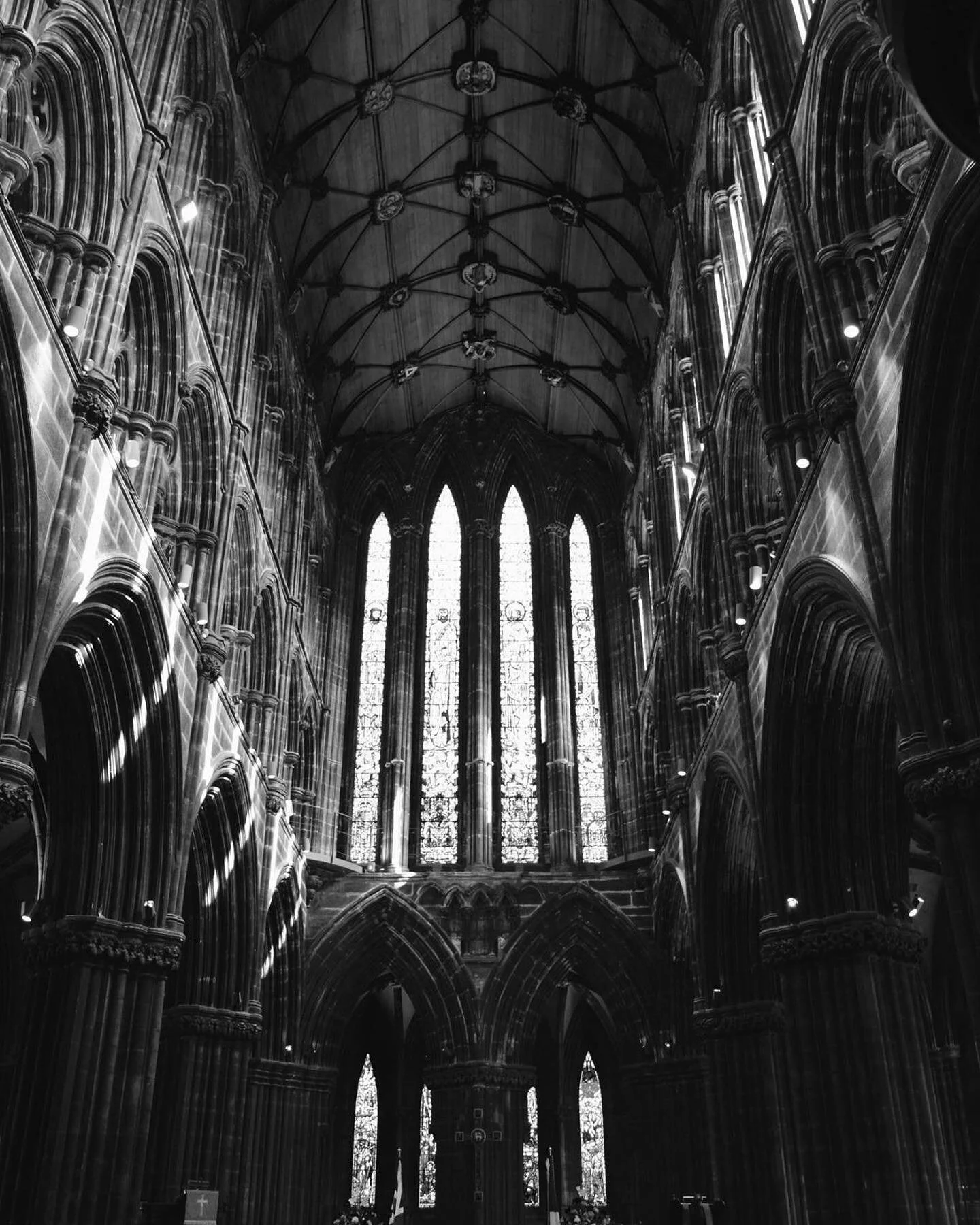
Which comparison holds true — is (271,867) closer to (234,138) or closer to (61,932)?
(61,932)

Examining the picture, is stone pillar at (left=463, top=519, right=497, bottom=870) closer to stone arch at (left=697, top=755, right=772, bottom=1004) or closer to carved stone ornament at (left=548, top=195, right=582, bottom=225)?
stone arch at (left=697, top=755, right=772, bottom=1004)

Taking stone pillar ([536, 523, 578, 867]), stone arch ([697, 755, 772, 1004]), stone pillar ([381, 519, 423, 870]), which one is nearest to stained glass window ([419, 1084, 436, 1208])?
stone pillar ([381, 519, 423, 870])

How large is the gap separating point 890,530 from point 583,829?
19430mm

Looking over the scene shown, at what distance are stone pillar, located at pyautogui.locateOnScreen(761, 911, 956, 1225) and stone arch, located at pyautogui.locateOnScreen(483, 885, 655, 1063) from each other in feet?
40.0

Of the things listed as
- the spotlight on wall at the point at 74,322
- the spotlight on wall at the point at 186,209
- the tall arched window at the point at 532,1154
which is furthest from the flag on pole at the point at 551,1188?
the spotlight on wall at the point at 74,322

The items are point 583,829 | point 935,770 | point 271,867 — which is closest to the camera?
point 935,770

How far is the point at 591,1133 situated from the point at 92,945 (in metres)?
23.0

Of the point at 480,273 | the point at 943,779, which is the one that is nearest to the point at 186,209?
the point at 480,273

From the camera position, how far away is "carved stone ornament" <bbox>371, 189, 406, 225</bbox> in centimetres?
2794

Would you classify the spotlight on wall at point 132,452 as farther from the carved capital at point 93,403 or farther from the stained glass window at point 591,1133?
the stained glass window at point 591,1133

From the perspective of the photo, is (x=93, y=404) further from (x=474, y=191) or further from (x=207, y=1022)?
(x=474, y=191)

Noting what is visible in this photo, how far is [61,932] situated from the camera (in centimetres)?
1451

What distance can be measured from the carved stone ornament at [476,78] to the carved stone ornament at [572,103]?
1.55 metres

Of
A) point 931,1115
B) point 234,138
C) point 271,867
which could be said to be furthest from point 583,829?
point 234,138
